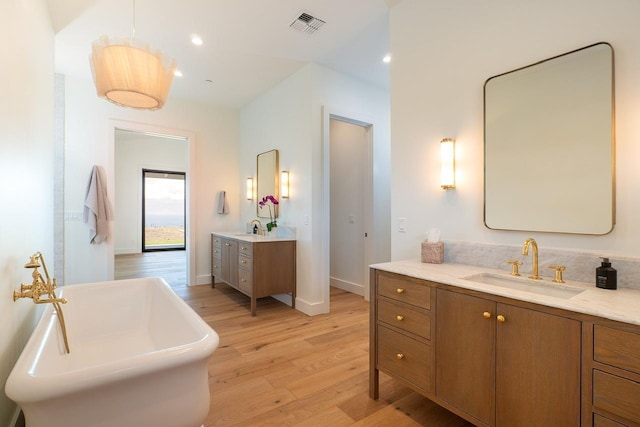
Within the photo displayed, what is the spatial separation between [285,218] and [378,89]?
222 centimetres

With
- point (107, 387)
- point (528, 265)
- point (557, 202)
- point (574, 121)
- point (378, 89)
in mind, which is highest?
point (378, 89)

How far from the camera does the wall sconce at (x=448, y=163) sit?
2189 mm

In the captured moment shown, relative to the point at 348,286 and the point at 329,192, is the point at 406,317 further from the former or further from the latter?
the point at 348,286

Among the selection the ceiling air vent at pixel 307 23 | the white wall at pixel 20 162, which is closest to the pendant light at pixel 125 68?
the white wall at pixel 20 162

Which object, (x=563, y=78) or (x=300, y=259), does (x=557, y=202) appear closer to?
(x=563, y=78)

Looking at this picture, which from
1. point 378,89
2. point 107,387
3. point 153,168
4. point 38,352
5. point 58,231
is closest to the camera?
point 107,387

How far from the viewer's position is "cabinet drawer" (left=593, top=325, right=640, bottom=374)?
106 cm

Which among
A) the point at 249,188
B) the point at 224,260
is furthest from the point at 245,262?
the point at 249,188

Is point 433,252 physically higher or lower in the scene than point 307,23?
lower

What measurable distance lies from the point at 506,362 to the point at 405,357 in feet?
1.95

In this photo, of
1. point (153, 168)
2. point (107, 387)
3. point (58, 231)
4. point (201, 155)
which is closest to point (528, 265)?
point (107, 387)

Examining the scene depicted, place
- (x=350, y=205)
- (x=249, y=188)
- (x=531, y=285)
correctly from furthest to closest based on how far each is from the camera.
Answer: (x=249, y=188) < (x=350, y=205) < (x=531, y=285)

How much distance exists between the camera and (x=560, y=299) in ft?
4.25

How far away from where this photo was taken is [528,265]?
181 centimetres
